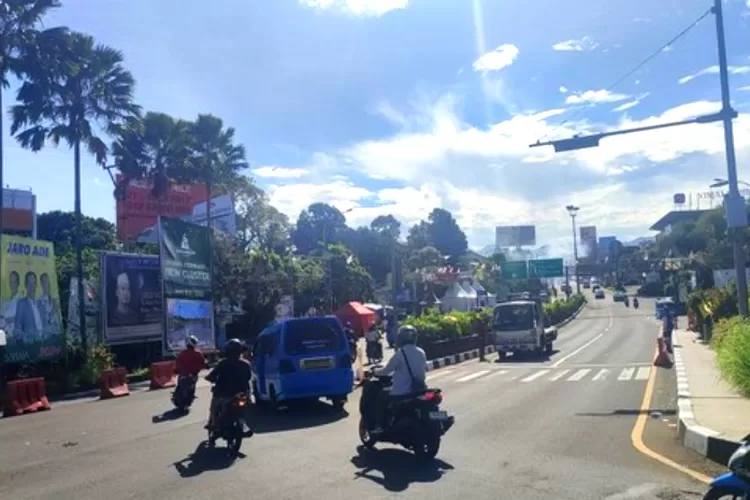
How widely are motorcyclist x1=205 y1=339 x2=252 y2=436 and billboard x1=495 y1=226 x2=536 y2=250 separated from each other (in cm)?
12728

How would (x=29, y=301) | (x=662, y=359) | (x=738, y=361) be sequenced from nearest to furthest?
(x=738, y=361) < (x=29, y=301) < (x=662, y=359)

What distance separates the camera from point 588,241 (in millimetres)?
165625

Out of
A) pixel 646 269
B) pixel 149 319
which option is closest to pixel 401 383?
pixel 149 319

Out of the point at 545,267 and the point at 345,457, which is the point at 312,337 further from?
the point at 545,267

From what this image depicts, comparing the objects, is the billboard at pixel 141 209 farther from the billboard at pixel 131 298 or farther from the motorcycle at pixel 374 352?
the motorcycle at pixel 374 352

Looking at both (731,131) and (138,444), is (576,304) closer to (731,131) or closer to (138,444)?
(731,131)

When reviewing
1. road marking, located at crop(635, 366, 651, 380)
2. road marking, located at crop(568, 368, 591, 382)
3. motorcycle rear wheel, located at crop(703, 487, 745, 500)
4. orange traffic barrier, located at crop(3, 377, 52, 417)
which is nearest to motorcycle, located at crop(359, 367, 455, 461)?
motorcycle rear wheel, located at crop(703, 487, 745, 500)

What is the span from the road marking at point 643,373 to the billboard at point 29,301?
1692cm

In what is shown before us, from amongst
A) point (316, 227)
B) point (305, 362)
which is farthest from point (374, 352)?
point (316, 227)

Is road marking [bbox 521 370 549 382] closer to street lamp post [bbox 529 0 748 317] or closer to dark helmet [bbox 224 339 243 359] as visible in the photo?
street lamp post [bbox 529 0 748 317]

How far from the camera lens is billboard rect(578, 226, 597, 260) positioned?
539 feet

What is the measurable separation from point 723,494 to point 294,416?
10527 mm

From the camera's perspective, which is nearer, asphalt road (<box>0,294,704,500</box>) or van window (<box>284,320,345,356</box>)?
asphalt road (<box>0,294,704,500</box>)

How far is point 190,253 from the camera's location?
3262 cm
